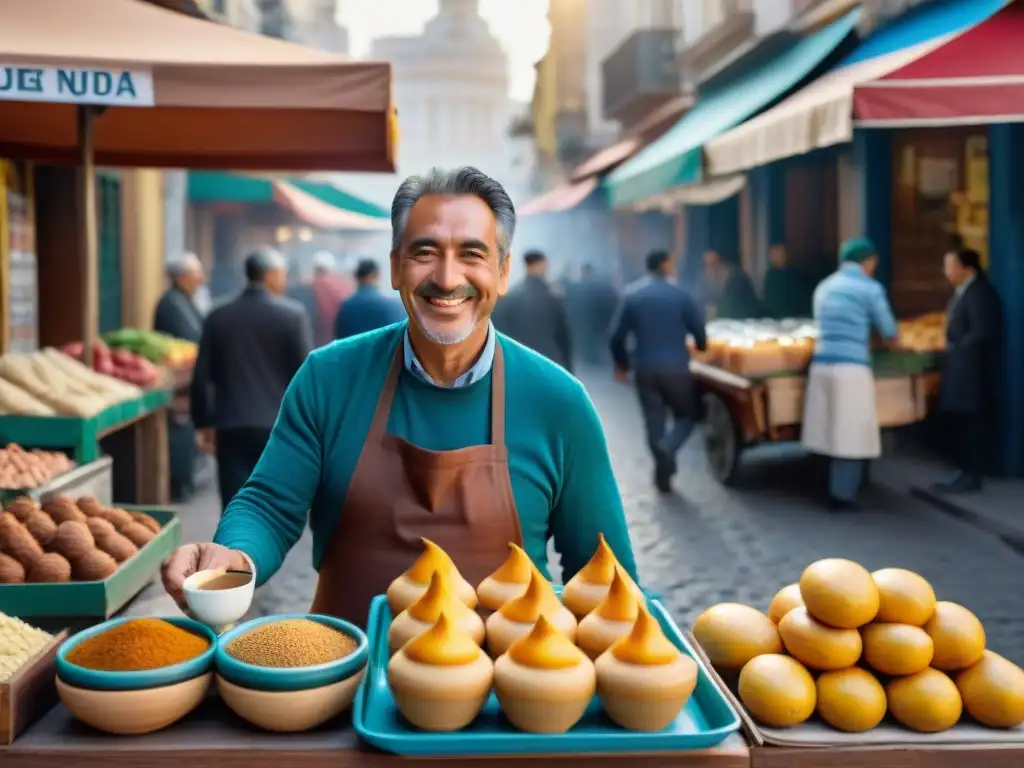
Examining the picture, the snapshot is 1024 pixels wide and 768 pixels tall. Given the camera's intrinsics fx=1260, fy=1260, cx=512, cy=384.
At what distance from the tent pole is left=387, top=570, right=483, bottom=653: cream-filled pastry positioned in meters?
5.38

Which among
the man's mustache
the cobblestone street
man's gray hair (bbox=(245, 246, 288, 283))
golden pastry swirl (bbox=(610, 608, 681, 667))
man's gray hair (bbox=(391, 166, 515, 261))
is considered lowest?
the cobblestone street

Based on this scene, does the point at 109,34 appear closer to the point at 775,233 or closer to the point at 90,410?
the point at 90,410

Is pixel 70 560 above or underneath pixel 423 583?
underneath

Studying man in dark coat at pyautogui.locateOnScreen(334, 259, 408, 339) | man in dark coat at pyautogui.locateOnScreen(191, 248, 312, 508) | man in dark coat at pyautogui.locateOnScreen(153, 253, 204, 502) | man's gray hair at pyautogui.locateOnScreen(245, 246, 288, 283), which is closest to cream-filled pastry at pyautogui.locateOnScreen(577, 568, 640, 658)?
man in dark coat at pyautogui.locateOnScreen(191, 248, 312, 508)

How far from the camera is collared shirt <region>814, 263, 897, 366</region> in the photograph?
31.5ft

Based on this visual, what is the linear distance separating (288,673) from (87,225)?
5.69 meters

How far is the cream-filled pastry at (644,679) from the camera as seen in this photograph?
206cm

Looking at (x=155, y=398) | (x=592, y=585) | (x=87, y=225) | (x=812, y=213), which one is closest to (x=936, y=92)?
(x=87, y=225)

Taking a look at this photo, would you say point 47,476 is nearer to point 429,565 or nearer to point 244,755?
point 429,565

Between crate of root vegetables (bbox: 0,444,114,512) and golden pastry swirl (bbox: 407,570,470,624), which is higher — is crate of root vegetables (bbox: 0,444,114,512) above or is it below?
below

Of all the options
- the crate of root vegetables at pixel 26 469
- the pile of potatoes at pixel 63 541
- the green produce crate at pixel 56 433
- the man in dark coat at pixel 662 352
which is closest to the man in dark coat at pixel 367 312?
the man in dark coat at pixel 662 352

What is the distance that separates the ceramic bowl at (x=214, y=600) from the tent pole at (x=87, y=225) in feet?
16.7

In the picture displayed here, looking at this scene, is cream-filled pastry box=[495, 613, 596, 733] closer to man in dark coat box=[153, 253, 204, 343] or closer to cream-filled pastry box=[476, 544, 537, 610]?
cream-filled pastry box=[476, 544, 537, 610]

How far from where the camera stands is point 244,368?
7.91 metres
